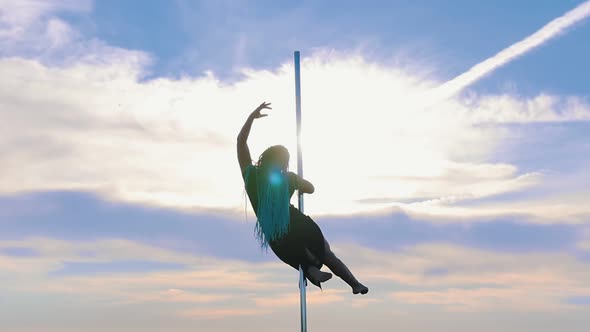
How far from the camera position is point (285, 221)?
55.7ft

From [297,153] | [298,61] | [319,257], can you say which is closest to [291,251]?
[319,257]

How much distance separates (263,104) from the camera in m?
17.1

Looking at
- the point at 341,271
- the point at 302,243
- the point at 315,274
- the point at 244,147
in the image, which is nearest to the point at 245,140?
the point at 244,147

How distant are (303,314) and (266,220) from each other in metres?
1.78

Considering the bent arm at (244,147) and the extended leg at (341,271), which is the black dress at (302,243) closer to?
the extended leg at (341,271)

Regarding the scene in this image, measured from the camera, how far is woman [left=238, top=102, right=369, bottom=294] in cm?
1702

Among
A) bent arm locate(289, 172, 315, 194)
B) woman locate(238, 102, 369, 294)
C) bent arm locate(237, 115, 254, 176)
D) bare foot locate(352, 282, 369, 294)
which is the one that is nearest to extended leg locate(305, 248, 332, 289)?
woman locate(238, 102, 369, 294)

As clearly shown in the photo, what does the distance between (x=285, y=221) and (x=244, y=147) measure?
60.1 inches

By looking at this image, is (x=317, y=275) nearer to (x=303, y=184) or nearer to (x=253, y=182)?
(x=303, y=184)

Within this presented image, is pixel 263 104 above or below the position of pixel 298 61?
below

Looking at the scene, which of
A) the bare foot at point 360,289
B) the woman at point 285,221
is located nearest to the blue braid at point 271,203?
the woman at point 285,221

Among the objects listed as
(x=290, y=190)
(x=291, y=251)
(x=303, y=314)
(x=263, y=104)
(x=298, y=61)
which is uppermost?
(x=298, y=61)

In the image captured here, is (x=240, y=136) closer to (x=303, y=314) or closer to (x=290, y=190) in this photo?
(x=290, y=190)

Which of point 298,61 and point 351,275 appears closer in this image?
point 351,275
